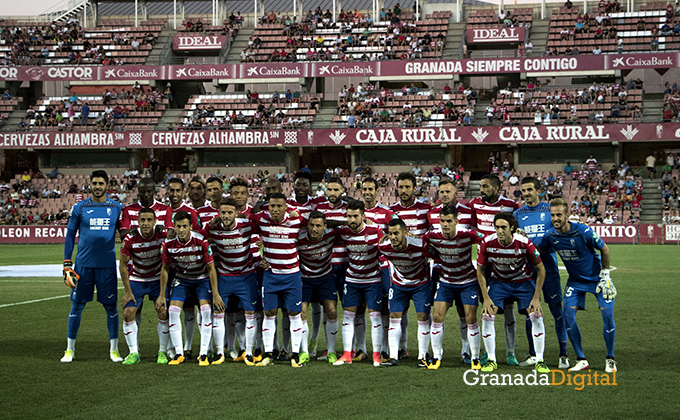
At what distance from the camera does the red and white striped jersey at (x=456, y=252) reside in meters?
7.76

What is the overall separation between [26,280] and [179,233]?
469 inches

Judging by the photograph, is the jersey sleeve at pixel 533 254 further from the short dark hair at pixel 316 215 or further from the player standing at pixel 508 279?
the short dark hair at pixel 316 215

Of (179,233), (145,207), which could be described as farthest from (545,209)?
(145,207)

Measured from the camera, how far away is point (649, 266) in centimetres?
2020

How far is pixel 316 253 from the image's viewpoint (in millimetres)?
8367

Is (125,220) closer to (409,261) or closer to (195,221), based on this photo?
(195,221)

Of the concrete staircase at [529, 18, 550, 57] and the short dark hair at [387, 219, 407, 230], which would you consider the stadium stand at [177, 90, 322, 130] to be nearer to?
the concrete staircase at [529, 18, 550, 57]

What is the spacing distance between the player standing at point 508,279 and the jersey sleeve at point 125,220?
4.49 meters

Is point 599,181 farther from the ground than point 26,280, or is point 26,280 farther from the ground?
point 599,181

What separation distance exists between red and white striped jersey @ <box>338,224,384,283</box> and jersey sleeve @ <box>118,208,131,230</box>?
9.19 ft

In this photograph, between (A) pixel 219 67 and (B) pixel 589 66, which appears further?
(A) pixel 219 67

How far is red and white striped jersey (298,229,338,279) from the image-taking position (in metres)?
8.34

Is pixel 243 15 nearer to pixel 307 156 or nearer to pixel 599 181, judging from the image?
pixel 307 156

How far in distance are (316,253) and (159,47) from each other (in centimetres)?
3966
